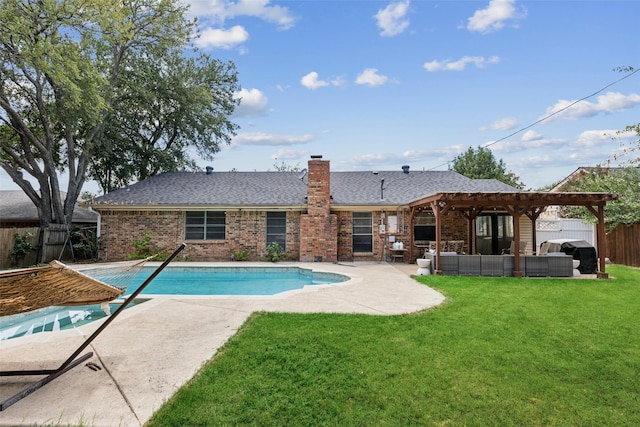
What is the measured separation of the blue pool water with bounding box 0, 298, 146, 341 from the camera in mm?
5941

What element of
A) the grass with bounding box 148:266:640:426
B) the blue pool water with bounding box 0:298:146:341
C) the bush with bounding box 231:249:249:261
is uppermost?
the bush with bounding box 231:249:249:261

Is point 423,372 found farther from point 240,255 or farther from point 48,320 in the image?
point 240,255

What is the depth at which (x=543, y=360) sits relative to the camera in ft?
13.3

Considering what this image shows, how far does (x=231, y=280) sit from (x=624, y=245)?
48.8ft

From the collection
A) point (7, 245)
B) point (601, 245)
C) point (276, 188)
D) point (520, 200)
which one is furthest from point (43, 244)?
point (601, 245)

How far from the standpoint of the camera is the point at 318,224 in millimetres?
14531

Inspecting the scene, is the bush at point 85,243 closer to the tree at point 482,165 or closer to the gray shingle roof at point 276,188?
the gray shingle roof at point 276,188

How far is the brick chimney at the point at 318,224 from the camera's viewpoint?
14547 mm

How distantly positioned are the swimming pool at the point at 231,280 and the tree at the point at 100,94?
6973 millimetres

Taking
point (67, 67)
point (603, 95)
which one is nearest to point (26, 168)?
point (67, 67)

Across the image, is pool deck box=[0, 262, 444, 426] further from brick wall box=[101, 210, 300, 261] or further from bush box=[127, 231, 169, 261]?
bush box=[127, 231, 169, 261]

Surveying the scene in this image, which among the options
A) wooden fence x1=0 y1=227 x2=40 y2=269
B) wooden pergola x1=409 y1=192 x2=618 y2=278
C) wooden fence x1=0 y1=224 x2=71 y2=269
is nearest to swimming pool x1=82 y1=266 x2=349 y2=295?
wooden pergola x1=409 y1=192 x2=618 y2=278

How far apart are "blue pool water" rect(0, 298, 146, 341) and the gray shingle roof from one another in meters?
8.10

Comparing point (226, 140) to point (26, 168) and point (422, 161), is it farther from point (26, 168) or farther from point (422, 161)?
point (422, 161)
